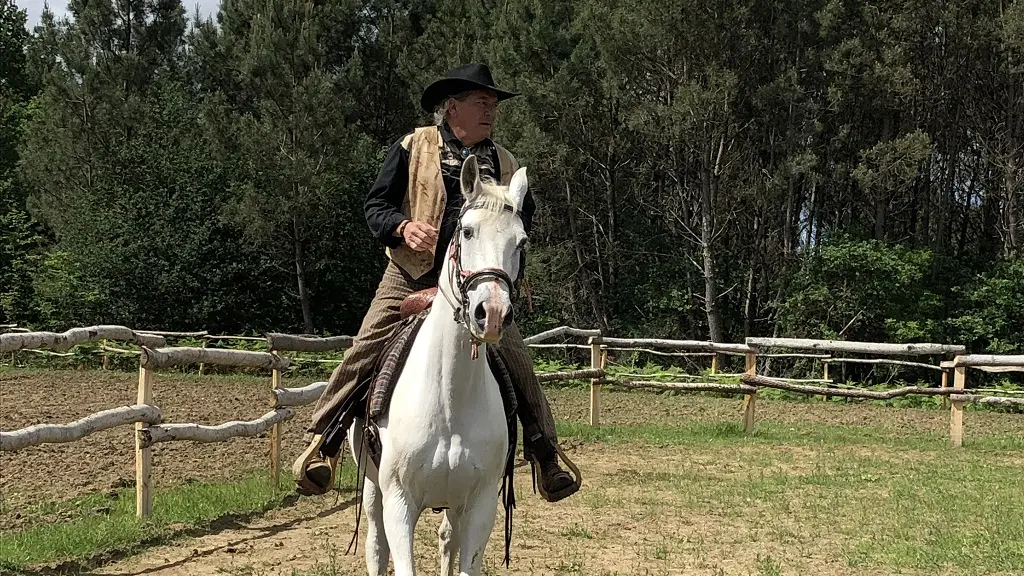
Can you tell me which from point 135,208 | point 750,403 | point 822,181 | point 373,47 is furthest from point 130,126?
point 750,403

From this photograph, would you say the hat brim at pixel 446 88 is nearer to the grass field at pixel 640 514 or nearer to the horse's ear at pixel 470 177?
the horse's ear at pixel 470 177

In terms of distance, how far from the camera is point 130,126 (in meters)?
28.7

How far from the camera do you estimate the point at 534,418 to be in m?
4.03

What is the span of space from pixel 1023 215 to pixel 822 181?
5355 mm

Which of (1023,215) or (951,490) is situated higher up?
(1023,215)

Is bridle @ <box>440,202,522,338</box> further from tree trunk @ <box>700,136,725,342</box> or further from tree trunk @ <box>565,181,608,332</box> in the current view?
tree trunk @ <box>565,181,608,332</box>

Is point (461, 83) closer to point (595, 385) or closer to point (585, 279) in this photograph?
point (595, 385)

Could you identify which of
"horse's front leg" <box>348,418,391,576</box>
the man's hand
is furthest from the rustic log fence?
the man's hand

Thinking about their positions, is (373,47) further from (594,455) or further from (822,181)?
(594,455)

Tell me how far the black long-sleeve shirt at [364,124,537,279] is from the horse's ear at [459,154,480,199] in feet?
1.72

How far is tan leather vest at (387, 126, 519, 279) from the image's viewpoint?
154 inches

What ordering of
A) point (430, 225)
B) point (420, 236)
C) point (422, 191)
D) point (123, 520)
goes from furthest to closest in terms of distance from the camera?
point (123, 520) < point (422, 191) < point (430, 225) < point (420, 236)

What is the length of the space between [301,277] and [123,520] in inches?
836

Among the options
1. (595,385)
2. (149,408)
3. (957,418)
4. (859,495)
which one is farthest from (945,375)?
(149,408)
